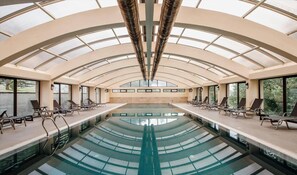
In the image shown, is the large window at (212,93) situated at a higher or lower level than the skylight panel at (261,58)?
lower

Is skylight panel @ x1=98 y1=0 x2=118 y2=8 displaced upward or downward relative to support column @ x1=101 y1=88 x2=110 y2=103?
upward

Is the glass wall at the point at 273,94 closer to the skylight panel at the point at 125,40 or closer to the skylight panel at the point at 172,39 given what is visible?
the skylight panel at the point at 172,39

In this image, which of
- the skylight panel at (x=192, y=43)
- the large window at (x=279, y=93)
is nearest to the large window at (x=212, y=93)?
the large window at (x=279, y=93)

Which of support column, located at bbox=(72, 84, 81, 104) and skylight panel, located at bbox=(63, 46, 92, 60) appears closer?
skylight panel, located at bbox=(63, 46, 92, 60)

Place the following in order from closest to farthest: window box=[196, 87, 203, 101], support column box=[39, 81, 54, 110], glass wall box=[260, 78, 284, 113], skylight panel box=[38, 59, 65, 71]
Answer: glass wall box=[260, 78, 284, 113] → skylight panel box=[38, 59, 65, 71] → support column box=[39, 81, 54, 110] → window box=[196, 87, 203, 101]

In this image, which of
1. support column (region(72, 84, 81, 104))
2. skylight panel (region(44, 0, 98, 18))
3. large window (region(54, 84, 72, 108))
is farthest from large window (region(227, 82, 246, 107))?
large window (region(54, 84, 72, 108))

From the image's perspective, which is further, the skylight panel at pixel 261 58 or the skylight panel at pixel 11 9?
the skylight panel at pixel 261 58

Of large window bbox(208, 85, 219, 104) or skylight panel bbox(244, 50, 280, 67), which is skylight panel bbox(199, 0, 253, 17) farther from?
large window bbox(208, 85, 219, 104)

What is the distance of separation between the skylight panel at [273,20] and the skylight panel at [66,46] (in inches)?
276

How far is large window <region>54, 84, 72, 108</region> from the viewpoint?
661 inches

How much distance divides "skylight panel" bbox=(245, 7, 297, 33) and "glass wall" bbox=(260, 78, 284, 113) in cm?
450

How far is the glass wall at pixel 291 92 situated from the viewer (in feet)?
34.6

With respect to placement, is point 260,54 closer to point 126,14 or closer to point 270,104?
point 270,104

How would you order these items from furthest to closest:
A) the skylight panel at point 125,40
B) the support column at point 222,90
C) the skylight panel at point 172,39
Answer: the support column at point 222,90 < the skylight panel at point 125,40 < the skylight panel at point 172,39
